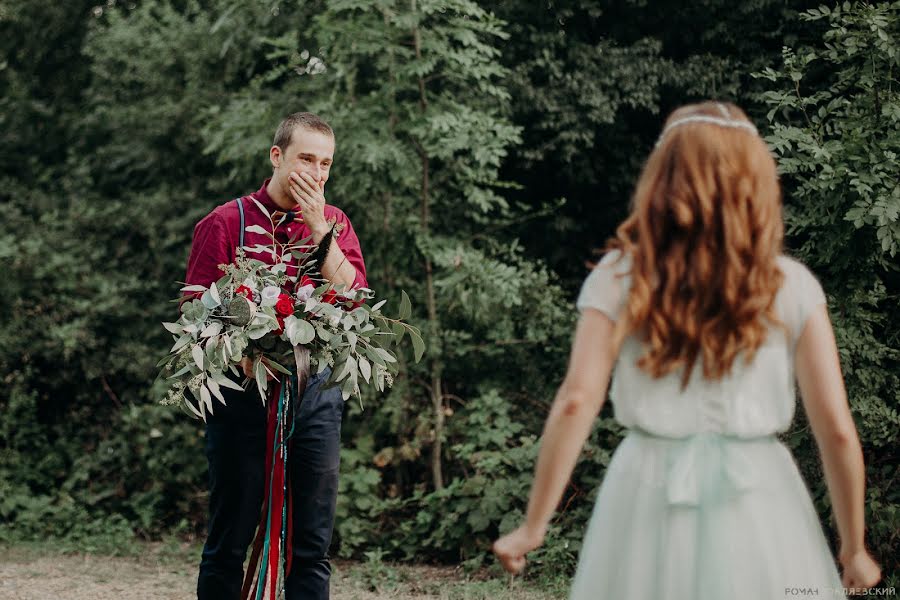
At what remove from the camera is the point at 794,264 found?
2211 millimetres

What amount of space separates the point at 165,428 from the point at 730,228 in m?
6.31

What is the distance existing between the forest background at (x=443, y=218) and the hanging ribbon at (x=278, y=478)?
236 centimetres

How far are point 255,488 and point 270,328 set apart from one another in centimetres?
58

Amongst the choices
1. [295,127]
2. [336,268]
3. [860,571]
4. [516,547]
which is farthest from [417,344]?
[860,571]

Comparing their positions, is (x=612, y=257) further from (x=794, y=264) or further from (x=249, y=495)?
(x=249, y=495)

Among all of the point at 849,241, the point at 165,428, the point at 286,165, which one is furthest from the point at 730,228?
the point at 165,428

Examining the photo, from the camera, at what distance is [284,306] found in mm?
3502

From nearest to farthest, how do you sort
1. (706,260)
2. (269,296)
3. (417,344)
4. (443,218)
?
(706,260) → (269,296) → (417,344) → (443,218)

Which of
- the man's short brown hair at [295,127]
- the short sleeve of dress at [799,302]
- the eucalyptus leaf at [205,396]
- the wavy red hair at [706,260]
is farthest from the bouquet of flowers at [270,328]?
the short sleeve of dress at [799,302]

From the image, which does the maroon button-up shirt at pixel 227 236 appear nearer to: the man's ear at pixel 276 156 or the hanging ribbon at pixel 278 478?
the man's ear at pixel 276 156

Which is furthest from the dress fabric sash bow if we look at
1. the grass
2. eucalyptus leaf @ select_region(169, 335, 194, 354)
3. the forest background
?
the grass

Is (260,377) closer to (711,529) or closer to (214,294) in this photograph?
(214,294)

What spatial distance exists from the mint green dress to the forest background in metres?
2.76

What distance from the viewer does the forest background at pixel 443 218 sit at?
197 inches
